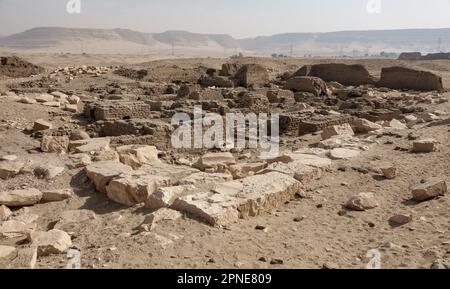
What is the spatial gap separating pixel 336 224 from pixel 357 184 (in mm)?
1450

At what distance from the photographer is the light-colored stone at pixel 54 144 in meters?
8.02

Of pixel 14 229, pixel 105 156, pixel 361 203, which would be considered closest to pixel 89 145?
pixel 105 156

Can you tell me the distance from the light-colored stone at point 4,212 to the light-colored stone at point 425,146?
654 cm

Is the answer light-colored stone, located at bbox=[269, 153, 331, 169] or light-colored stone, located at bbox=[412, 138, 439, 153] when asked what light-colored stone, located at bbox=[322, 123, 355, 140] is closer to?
light-colored stone, located at bbox=[412, 138, 439, 153]

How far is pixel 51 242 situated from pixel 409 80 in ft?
69.7

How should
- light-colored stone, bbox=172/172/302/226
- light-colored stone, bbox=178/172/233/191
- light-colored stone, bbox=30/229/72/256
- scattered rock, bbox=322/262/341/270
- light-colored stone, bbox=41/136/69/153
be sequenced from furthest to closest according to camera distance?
light-colored stone, bbox=41/136/69/153
light-colored stone, bbox=178/172/233/191
light-colored stone, bbox=172/172/302/226
light-colored stone, bbox=30/229/72/256
scattered rock, bbox=322/262/341/270

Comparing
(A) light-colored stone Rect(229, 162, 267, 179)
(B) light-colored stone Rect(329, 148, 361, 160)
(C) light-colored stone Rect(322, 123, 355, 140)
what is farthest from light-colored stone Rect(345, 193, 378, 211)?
(C) light-colored stone Rect(322, 123, 355, 140)

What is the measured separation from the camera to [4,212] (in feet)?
17.7

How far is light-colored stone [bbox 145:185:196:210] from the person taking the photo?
5.12 meters

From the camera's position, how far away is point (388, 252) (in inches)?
165

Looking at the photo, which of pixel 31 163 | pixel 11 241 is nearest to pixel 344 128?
pixel 31 163

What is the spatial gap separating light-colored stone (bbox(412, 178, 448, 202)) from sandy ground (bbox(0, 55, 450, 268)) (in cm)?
11

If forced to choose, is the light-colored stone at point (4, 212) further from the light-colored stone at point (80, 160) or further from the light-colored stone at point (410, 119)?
the light-colored stone at point (410, 119)
